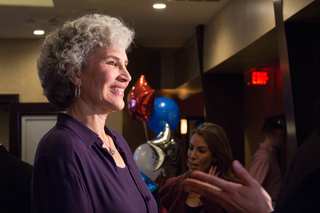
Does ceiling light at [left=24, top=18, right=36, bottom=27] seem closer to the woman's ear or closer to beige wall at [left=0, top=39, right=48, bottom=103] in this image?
beige wall at [left=0, top=39, right=48, bottom=103]

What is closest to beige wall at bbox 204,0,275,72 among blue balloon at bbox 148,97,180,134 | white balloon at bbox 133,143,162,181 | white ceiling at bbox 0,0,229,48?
white ceiling at bbox 0,0,229,48

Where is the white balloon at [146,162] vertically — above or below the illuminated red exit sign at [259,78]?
below

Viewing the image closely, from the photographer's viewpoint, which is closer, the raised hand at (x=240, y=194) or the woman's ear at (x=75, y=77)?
the raised hand at (x=240, y=194)

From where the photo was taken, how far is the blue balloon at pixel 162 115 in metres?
4.79

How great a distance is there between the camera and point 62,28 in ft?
4.16

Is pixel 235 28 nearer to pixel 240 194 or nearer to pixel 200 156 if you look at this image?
pixel 200 156

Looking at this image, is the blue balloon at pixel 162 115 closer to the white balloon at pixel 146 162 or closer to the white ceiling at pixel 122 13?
the white balloon at pixel 146 162

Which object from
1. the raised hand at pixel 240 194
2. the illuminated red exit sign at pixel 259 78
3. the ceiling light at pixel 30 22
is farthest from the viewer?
the illuminated red exit sign at pixel 259 78

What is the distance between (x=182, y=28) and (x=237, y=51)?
181cm

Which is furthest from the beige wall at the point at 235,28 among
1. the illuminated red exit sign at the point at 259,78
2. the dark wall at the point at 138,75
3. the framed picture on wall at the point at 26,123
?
the framed picture on wall at the point at 26,123

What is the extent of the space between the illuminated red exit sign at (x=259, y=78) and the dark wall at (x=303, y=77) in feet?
7.99

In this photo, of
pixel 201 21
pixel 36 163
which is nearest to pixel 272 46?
pixel 201 21

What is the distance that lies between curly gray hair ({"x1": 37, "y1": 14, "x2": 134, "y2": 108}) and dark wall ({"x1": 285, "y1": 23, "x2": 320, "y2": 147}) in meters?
2.17

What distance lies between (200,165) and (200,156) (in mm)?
67
